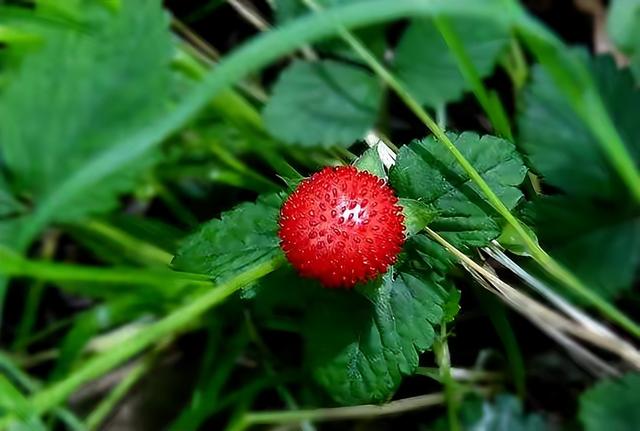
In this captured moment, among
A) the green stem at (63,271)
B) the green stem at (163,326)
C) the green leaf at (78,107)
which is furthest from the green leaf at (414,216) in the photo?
the green leaf at (78,107)

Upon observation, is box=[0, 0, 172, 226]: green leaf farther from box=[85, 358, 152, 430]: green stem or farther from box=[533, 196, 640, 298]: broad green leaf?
box=[533, 196, 640, 298]: broad green leaf

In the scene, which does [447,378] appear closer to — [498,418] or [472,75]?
[498,418]

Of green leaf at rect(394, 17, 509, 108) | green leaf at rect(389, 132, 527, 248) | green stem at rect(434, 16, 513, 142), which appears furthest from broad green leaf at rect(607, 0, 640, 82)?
green leaf at rect(389, 132, 527, 248)

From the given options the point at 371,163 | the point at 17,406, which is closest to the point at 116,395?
→ the point at 17,406

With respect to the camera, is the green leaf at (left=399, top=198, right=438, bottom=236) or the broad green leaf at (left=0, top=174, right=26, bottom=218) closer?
the green leaf at (left=399, top=198, right=438, bottom=236)

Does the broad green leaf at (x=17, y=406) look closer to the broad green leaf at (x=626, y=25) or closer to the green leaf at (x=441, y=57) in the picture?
the green leaf at (x=441, y=57)

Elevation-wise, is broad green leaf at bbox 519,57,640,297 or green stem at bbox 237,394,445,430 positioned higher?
broad green leaf at bbox 519,57,640,297

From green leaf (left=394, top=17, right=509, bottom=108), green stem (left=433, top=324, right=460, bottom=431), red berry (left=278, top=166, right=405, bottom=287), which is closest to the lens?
red berry (left=278, top=166, right=405, bottom=287)

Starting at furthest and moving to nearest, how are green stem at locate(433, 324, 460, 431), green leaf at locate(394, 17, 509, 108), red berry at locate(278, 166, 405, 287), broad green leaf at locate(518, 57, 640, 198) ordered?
green leaf at locate(394, 17, 509, 108) → broad green leaf at locate(518, 57, 640, 198) → green stem at locate(433, 324, 460, 431) → red berry at locate(278, 166, 405, 287)
